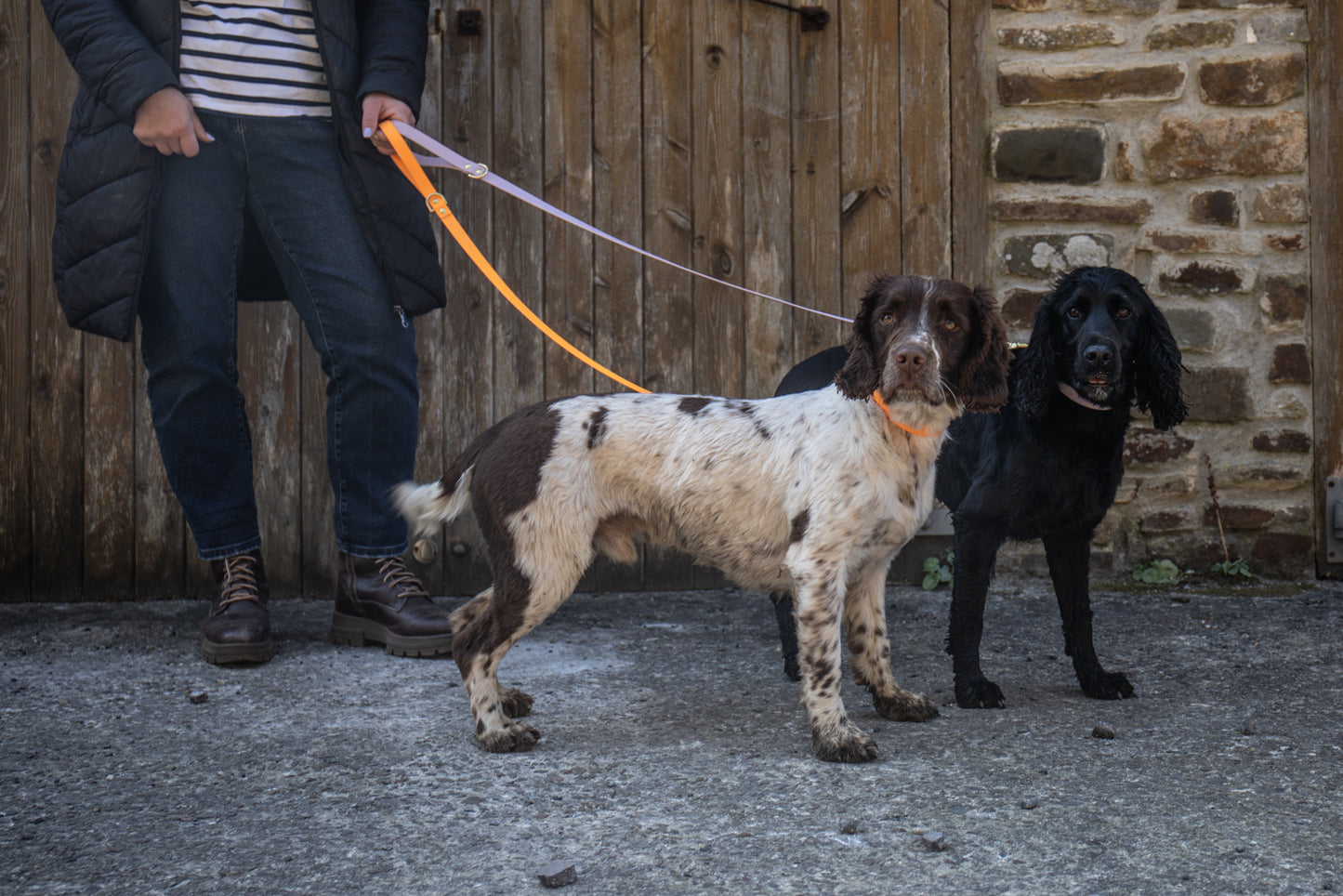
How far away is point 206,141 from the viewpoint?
3.43 meters

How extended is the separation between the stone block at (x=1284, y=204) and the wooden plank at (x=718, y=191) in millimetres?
2015

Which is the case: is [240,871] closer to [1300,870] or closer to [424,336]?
[1300,870]

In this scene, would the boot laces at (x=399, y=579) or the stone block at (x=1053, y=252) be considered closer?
the boot laces at (x=399, y=579)

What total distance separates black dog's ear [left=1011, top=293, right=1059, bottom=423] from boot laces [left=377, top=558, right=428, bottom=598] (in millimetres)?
1905

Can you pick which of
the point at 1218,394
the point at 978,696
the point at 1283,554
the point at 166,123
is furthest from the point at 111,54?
the point at 1283,554

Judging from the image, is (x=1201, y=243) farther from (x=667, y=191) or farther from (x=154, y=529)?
(x=154, y=529)

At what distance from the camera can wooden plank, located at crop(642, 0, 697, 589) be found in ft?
14.9

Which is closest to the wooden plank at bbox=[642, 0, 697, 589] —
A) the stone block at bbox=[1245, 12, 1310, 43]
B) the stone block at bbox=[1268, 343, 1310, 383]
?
the stone block at bbox=[1245, 12, 1310, 43]

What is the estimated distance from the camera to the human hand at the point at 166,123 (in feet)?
10.6

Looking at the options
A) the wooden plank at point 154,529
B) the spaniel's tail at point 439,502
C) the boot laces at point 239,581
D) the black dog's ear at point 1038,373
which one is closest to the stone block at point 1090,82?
the black dog's ear at point 1038,373

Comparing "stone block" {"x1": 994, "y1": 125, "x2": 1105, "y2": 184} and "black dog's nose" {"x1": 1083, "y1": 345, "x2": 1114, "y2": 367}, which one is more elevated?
"stone block" {"x1": 994, "y1": 125, "x2": 1105, "y2": 184}

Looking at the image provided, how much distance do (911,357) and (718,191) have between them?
220cm

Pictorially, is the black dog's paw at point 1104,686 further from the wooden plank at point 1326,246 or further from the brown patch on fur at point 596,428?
the wooden plank at point 1326,246

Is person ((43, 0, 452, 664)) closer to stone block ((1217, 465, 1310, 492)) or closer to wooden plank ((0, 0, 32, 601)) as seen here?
wooden plank ((0, 0, 32, 601))
